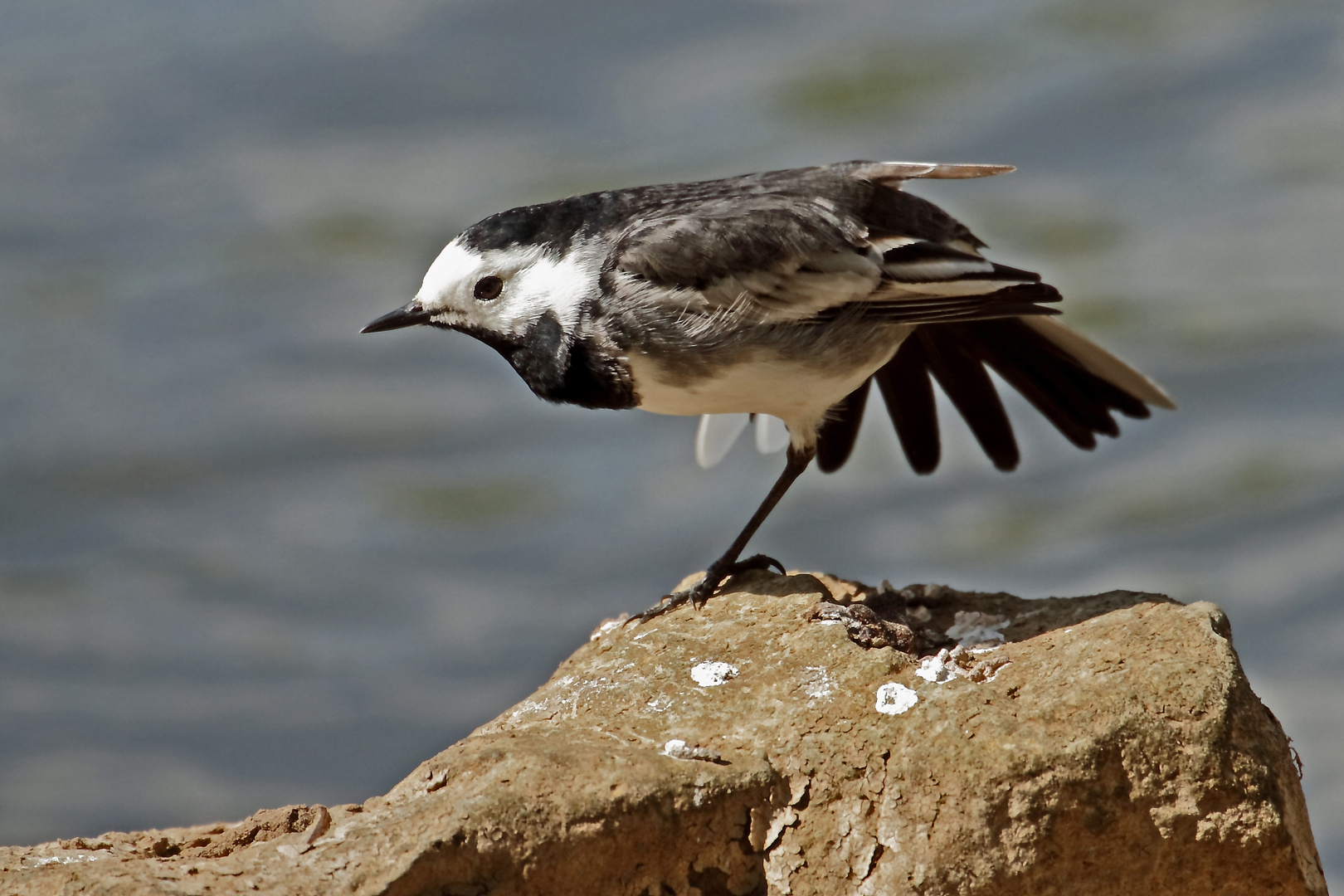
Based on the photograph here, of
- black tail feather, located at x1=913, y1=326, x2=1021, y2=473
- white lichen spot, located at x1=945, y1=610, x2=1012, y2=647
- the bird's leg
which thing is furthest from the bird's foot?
black tail feather, located at x1=913, y1=326, x2=1021, y2=473

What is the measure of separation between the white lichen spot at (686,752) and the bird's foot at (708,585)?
1.33 meters

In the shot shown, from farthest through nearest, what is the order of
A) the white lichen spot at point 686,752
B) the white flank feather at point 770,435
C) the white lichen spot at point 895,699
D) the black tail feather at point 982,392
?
1. the white flank feather at point 770,435
2. the black tail feather at point 982,392
3. the white lichen spot at point 895,699
4. the white lichen spot at point 686,752

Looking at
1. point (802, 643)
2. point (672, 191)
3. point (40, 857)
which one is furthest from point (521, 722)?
point (672, 191)

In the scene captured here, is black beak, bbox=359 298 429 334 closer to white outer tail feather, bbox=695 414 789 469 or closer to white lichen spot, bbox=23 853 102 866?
white outer tail feather, bbox=695 414 789 469

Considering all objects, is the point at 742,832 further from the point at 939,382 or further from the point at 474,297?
the point at 939,382

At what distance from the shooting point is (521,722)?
4633 millimetres

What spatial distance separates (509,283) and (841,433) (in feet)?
7.30

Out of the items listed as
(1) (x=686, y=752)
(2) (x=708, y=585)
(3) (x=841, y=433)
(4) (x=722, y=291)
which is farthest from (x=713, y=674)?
(3) (x=841, y=433)

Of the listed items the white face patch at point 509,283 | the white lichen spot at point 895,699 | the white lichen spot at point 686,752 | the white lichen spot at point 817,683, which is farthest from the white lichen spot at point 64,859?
the white face patch at point 509,283

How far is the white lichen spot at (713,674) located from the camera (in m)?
4.56

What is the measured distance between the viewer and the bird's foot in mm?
5582

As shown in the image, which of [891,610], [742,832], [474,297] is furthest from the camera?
[474,297]

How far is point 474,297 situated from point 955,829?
2.96 metres

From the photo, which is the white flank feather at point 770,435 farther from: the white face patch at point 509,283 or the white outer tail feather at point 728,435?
the white face patch at point 509,283
